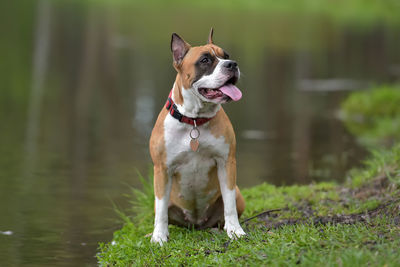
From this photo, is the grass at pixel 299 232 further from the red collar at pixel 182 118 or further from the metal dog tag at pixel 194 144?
the red collar at pixel 182 118

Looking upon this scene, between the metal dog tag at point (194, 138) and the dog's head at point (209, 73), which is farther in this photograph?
the metal dog tag at point (194, 138)

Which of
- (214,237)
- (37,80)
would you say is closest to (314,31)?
(37,80)

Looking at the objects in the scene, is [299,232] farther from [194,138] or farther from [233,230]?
[194,138]

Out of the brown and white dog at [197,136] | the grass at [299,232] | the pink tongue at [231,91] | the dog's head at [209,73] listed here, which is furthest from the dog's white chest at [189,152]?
the grass at [299,232]

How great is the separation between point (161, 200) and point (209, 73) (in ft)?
3.92

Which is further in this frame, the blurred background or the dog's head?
the blurred background

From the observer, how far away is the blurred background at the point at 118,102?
8.58 metres

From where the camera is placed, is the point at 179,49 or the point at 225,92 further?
the point at 179,49

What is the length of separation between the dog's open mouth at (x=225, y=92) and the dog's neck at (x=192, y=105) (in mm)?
121

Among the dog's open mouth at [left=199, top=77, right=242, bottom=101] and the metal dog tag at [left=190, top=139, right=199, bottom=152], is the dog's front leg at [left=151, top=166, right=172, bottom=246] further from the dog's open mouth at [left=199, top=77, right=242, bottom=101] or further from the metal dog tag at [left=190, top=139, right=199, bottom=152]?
the dog's open mouth at [left=199, top=77, right=242, bottom=101]

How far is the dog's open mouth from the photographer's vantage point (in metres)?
5.92

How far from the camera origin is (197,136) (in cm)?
619

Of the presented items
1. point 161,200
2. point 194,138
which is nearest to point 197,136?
point 194,138

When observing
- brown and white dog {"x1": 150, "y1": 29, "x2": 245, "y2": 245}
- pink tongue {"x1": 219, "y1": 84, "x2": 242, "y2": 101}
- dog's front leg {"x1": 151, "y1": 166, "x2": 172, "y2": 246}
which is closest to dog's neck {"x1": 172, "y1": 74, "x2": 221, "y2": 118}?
brown and white dog {"x1": 150, "y1": 29, "x2": 245, "y2": 245}
